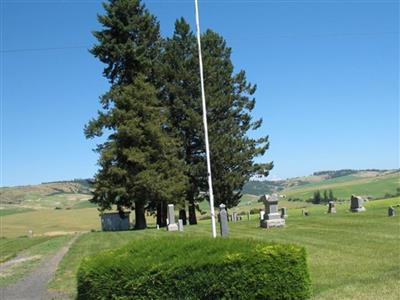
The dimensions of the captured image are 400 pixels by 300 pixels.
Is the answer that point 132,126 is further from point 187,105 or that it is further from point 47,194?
point 47,194

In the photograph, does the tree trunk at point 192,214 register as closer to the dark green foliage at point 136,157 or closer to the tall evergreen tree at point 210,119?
the tall evergreen tree at point 210,119

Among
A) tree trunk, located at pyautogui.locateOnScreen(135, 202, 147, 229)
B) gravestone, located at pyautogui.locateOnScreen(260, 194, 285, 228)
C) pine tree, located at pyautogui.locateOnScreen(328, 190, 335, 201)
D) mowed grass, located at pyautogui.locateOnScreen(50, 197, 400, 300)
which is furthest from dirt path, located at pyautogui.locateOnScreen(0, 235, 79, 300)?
pine tree, located at pyautogui.locateOnScreen(328, 190, 335, 201)

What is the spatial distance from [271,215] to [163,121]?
14152 mm

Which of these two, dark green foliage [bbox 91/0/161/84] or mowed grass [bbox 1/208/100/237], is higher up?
dark green foliage [bbox 91/0/161/84]

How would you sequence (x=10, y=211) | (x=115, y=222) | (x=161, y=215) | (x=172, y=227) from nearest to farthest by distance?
(x=172, y=227), (x=115, y=222), (x=161, y=215), (x=10, y=211)

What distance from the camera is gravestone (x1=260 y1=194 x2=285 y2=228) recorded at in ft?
84.1

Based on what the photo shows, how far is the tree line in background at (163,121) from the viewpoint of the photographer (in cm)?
3559

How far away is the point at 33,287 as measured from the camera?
13.0 m

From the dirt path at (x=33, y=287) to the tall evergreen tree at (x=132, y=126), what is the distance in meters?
18.0

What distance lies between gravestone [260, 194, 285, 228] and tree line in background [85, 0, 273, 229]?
10368 mm

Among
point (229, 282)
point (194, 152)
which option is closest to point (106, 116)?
point (194, 152)

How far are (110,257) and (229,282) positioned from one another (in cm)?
233

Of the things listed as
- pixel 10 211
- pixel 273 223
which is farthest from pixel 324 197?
pixel 273 223

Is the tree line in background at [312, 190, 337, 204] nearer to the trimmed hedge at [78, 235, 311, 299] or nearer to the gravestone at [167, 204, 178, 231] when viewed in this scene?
the gravestone at [167, 204, 178, 231]
